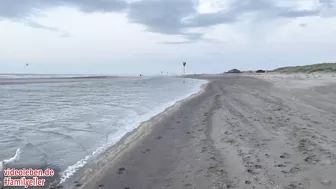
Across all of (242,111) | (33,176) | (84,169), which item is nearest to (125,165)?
(84,169)

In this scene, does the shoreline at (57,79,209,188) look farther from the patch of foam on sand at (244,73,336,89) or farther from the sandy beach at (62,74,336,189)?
the patch of foam on sand at (244,73,336,89)

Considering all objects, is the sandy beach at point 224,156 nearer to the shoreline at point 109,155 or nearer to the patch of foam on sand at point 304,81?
the shoreline at point 109,155

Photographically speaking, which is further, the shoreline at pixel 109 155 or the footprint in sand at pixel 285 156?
the footprint in sand at pixel 285 156

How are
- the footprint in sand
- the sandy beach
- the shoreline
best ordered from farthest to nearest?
the footprint in sand → the shoreline → the sandy beach

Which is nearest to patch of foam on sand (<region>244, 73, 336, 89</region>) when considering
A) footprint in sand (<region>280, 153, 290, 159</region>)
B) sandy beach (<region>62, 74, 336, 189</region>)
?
sandy beach (<region>62, 74, 336, 189</region>)

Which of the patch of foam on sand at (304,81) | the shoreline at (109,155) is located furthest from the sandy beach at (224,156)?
the patch of foam on sand at (304,81)

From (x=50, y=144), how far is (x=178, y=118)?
5913 millimetres

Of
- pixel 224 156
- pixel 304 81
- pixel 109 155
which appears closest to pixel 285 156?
pixel 224 156

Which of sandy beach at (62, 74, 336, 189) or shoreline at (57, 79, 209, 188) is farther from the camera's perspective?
shoreline at (57, 79, 209, 188)

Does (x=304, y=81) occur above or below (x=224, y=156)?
above

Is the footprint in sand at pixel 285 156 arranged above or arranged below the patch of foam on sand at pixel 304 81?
below

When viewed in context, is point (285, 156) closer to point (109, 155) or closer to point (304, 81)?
point (109, 155)

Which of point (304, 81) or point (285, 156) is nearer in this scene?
point (285, 156)

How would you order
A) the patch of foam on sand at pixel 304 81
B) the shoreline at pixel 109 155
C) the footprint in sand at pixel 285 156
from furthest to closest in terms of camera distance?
1. the patch of foam on sand at pixel 304 81
2. the footprint in sand at pixel 285 156
3. the shoreline at pixel 109 155
